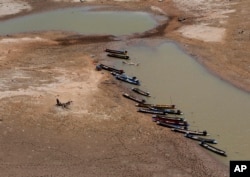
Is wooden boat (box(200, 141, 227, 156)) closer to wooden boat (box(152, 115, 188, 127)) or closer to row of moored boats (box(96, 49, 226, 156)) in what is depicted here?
row of moored boats (box(96, 49, 226, 156))

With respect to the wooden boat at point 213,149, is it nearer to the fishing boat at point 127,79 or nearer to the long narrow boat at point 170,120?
the long narrow boat at point 170,120

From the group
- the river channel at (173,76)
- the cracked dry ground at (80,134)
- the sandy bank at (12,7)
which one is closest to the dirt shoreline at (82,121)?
the cracked dry ground at (80,134)

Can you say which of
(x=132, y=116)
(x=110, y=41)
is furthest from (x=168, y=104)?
(x=110, y=41)

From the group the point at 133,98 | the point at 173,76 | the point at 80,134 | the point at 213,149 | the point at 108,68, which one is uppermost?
the point at 108,68

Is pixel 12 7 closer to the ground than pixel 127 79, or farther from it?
farther from it

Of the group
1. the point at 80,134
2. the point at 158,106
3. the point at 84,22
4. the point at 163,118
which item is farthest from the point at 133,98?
the point at 84,22

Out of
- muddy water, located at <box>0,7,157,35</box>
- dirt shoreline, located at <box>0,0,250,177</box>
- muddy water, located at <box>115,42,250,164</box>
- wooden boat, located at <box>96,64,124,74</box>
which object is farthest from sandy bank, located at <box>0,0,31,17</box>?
wooden boat, located at <box>96,64,124,74</box>

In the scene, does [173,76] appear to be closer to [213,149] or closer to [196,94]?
[196,94]
